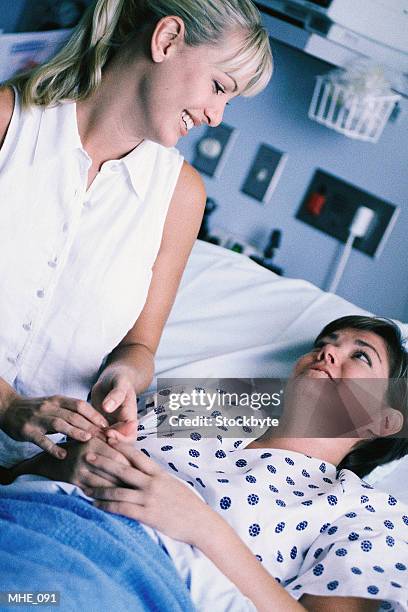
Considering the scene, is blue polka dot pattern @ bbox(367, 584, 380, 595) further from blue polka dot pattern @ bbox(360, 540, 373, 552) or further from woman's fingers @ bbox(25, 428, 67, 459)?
woman's fingers @ bbox(25, 428, 67, 459)

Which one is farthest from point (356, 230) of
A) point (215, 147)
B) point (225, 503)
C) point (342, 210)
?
point (225, 503)

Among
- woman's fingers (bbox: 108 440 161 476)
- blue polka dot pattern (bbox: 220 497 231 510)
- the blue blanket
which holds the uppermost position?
woman's fingers (bbox: 108 440 161 476)

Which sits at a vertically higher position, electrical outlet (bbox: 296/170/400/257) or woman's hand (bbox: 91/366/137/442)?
electrical outlet (bbox: 296/170/400/257)

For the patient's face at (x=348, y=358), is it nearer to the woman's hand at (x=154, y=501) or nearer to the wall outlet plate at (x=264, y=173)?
the woman's hand at (x=154, y=501)

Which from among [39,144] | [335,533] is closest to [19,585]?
[335,533]

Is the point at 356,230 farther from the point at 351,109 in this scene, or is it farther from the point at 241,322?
the point at 241,322

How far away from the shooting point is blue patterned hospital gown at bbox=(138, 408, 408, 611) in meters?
1.28

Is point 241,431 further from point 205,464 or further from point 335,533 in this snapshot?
point 335,533

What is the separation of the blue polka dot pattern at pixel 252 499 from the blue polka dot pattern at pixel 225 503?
0.04 metres

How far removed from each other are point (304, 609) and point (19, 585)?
45 centimetres

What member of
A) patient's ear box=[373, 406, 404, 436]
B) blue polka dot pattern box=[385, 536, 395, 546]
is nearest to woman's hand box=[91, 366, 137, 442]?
blue polka dot pattern box=[385, 536, 395, 546]

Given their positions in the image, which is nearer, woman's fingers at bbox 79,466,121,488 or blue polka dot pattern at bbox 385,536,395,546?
→ woman's fingers at bbox 79,466,121,488

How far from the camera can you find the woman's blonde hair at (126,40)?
4.10 feet

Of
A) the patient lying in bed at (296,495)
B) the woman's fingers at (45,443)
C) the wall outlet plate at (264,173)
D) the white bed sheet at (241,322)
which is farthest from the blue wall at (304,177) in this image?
the woman's fingers at (45,443)
